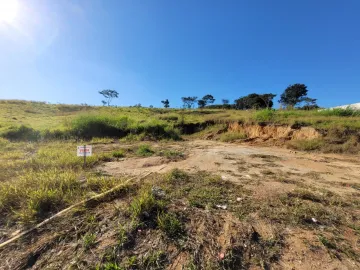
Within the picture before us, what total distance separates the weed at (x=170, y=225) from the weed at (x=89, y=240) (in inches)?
27.0

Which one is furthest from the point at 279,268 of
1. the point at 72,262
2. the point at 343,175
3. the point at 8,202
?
the point at 343,175

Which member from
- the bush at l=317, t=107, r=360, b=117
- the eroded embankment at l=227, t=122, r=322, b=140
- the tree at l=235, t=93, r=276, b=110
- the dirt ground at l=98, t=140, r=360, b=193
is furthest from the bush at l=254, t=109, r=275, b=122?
the tree at l=235, t=93, r=276, b=110

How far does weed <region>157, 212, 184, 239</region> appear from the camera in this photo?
73.0 inches

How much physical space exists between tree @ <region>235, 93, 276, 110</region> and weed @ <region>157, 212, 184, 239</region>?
29.8 metres

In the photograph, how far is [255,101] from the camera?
113 ft

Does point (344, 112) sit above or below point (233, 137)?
above

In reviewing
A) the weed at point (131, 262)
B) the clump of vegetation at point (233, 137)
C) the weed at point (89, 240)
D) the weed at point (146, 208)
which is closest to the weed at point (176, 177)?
the weed at point (146, 208)

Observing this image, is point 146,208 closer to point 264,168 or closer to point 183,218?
point 183,218

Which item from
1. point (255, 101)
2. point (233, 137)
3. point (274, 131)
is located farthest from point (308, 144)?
point (255, 101)

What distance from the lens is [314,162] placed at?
5.20 metres

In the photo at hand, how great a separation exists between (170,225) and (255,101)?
36.6m

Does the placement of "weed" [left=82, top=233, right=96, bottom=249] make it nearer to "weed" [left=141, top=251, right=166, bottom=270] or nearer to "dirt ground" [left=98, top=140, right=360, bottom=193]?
"weed" [left=141, top=251, right=166, bottom=270]

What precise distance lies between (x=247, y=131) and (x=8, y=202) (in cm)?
1046

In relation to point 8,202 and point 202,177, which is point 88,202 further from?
point 202,177
